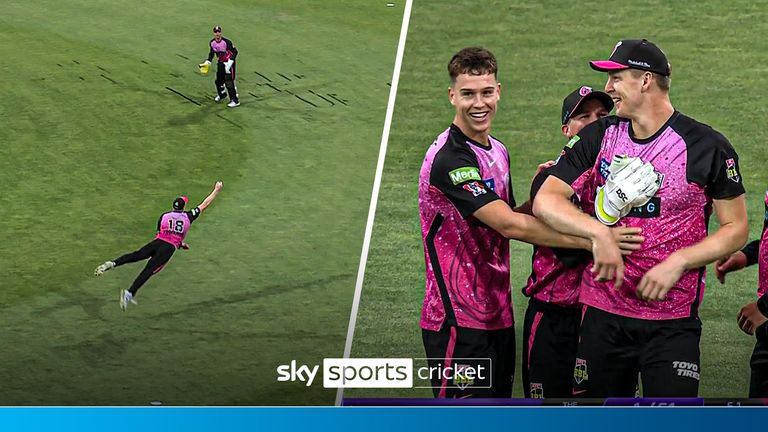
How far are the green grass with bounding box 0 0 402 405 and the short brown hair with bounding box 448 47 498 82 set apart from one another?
1.41m

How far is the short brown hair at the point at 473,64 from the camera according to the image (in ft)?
15.9

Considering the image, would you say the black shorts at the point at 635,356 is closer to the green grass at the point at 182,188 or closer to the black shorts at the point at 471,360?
the black shorts at the point at 471,360

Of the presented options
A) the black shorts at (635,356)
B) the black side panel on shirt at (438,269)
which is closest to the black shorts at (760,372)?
the black shorts at (635,356)

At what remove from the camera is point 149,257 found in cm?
691

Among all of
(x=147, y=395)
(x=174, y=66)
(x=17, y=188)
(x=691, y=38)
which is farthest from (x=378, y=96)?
(x=147, y=395)

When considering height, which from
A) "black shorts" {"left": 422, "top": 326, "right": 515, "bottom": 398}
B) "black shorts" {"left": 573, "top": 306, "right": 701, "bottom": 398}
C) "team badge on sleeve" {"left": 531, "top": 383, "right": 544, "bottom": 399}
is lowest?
"team badge on sleeve" {"left": 531, "top": 383, "right": 544, "bottom": 399}

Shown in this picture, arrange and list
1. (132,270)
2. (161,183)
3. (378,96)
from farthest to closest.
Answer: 1. (378,96)
2. (161,183)
3. (132,270)

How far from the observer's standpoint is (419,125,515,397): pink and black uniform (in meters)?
4.89

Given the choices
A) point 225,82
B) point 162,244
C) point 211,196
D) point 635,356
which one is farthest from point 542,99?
point 635,356

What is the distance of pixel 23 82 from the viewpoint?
8.09 m

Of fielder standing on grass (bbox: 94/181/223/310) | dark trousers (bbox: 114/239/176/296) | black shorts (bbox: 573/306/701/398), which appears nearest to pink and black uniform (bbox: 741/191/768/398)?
black shorts (bbox: 573/306/701/398)

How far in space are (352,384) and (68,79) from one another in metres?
4.19

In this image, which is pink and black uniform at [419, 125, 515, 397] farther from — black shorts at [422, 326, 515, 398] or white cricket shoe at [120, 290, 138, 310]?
white cricket shoe at [120, 290, 138, 310]

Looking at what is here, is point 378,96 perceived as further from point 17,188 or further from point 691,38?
point 17,188
